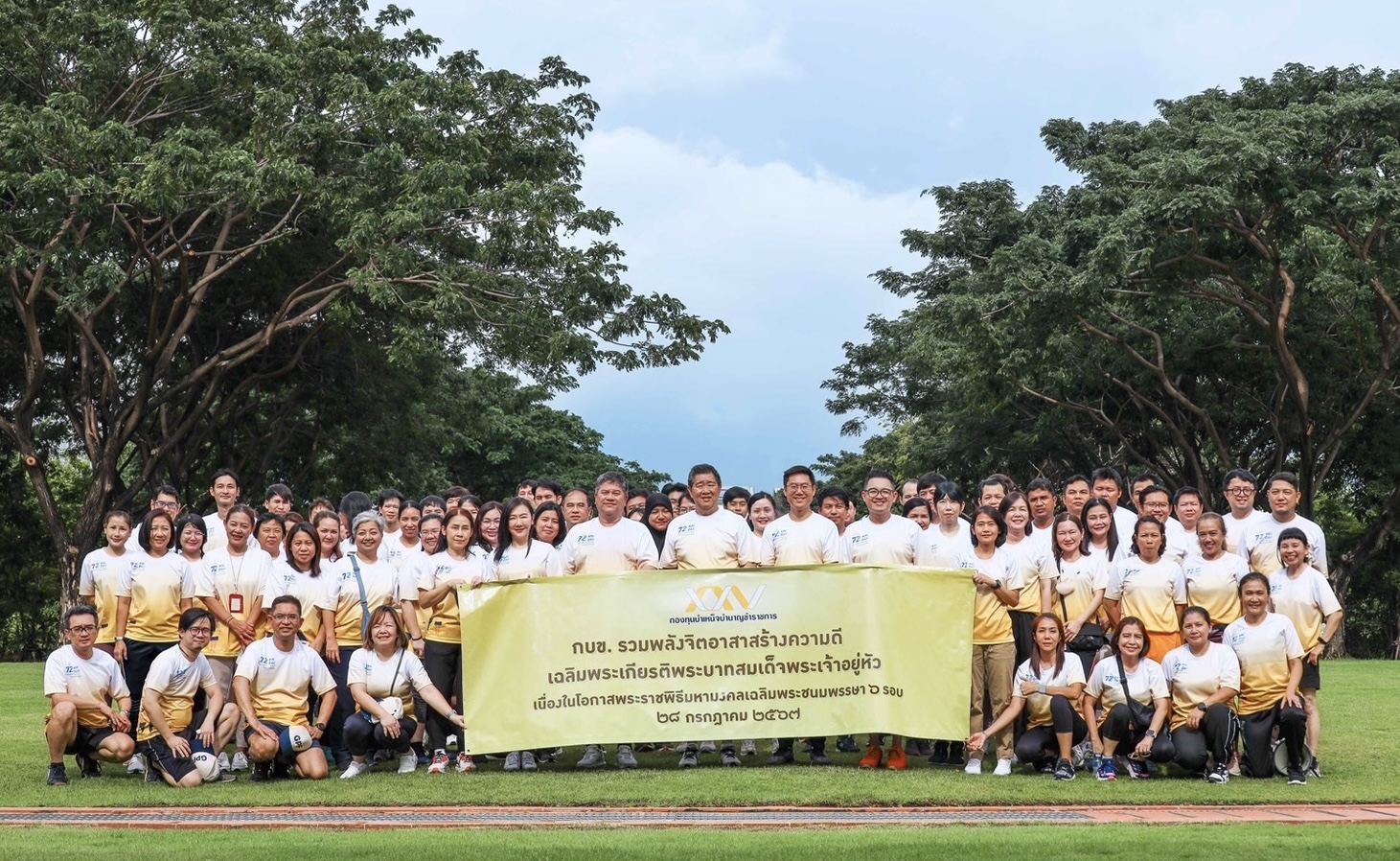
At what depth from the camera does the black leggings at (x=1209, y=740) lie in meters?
10.5

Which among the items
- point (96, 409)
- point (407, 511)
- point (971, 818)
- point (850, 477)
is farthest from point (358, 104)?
point (850, 477)

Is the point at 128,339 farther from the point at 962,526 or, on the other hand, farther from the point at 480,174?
the point at 962,526

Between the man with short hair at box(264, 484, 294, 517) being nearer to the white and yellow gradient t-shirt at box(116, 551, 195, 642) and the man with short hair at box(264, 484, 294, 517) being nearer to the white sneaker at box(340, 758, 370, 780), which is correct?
the white and yellow gradient t-shirt at box(116, 551, 195, 642)

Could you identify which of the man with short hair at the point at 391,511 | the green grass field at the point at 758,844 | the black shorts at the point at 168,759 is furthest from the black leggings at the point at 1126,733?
the black shorts at the point at 168,759

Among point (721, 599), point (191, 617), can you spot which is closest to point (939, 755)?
point (721, 599)

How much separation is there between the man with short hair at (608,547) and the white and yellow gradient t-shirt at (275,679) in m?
1.98

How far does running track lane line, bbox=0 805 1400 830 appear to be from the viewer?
878cm

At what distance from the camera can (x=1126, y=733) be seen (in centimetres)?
1071

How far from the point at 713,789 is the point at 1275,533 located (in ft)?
15.0

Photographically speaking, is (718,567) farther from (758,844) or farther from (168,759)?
(168,759)

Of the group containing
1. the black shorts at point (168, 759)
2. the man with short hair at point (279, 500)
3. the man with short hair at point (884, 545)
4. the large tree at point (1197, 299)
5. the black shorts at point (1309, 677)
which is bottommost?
the black shorts at point (168, 759)

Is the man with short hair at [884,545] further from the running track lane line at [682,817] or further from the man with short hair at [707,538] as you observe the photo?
the running track lane line at [682,817]

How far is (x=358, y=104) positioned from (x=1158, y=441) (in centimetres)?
1835

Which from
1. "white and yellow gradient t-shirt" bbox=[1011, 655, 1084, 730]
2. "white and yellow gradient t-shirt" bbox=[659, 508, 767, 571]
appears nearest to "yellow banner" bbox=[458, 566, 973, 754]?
"white and yellow gradient t-shirt" bbox=[659, 508, 767, 571]
